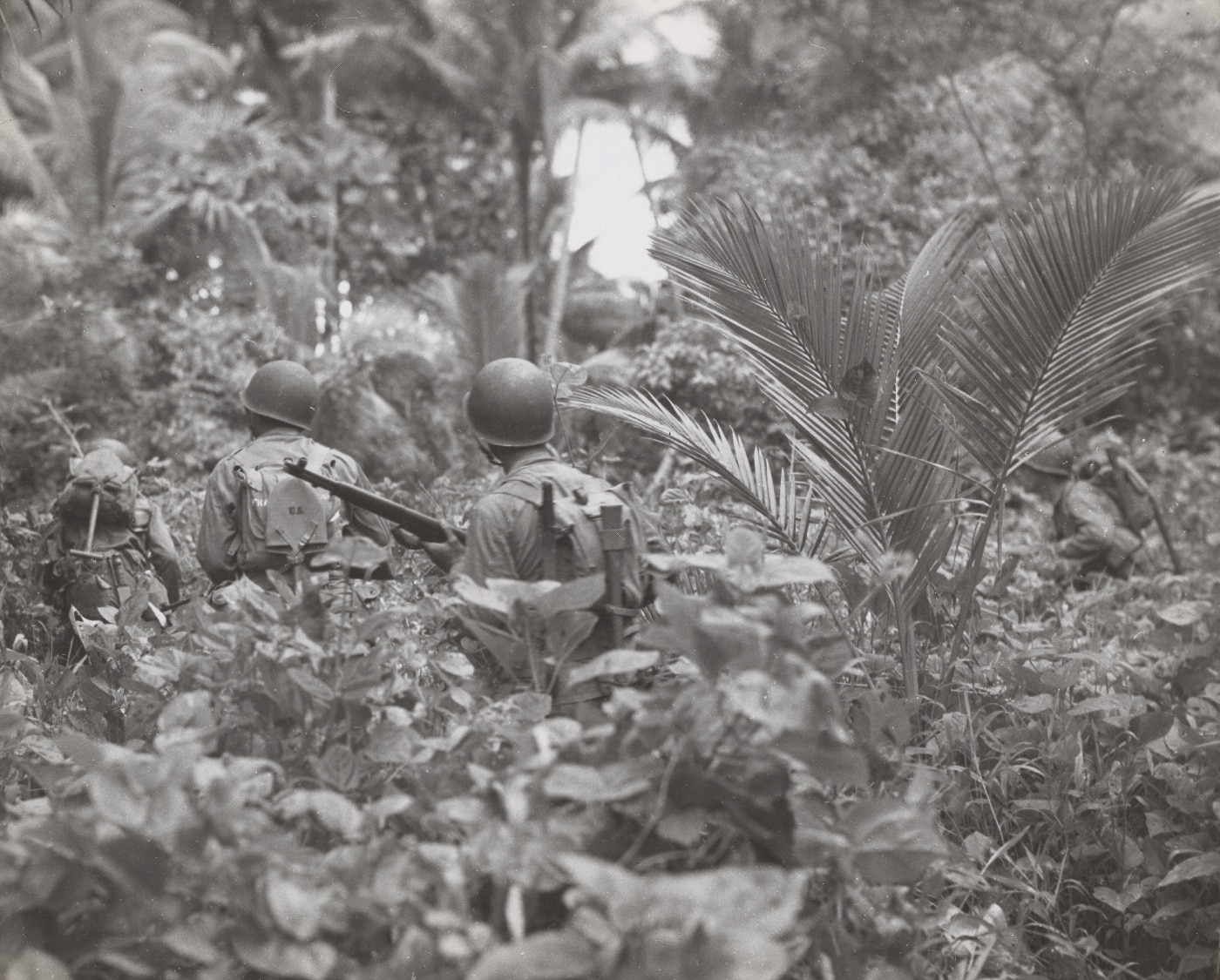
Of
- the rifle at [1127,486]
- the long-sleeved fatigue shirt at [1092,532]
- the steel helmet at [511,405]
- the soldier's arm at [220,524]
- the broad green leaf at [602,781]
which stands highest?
the steel helmet at [511,405]

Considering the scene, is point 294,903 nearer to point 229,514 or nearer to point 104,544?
point 229,514

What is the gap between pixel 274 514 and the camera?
14.9 ft

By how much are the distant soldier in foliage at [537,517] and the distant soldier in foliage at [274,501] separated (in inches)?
43.8

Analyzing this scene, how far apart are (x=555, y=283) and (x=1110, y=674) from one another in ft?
43.1

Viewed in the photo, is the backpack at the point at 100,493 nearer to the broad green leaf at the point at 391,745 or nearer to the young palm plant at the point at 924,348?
the young palm plant at the point at 924,348

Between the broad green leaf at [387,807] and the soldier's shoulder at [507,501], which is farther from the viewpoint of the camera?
the soldier's shoulder at [507,501]

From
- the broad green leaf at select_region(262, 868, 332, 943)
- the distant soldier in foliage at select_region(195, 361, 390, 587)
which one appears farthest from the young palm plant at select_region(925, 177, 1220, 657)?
the broad green leaf at select_region(262, 868, 332, 943)

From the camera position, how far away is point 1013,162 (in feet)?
46.1

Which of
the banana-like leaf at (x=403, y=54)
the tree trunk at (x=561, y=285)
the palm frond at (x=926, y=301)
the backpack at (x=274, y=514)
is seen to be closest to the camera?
the palm frond at (x=926, y=301)

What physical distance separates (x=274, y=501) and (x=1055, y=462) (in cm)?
642

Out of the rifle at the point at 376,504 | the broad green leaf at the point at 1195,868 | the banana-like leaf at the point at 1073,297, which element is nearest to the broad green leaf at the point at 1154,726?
the broad green leaf at the point at 1195,868

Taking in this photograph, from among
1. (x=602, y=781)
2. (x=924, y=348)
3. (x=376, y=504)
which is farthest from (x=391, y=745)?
(x=924, y=348)

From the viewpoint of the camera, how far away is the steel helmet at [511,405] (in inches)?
138

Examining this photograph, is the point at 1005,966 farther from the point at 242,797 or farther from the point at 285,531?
the point at 285,531
